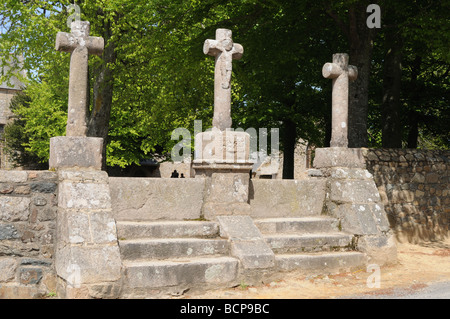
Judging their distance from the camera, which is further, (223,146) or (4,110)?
(4,110)

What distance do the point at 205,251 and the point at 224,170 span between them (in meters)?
1.30

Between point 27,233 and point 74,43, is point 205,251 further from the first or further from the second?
point 74,43

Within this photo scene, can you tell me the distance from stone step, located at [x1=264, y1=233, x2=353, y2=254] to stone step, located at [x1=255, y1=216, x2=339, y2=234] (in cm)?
16

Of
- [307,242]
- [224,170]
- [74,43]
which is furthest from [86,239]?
[307,242]

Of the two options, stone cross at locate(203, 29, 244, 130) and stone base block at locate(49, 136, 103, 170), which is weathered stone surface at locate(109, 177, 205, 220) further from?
stone cross at locate(203, 29, 244, 130)

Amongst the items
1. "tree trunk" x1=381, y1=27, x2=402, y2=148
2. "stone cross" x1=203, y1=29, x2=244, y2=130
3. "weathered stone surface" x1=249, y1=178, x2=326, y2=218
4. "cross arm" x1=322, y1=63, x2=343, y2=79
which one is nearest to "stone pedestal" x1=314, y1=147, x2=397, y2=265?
"weathered stone surface" x1=249, y1=178, x2=326, y2=218

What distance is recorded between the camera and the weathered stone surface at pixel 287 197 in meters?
7.70

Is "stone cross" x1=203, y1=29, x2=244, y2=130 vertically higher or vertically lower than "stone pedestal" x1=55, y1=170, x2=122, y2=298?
higher

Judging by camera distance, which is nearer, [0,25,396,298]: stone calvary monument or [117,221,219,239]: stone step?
[0,25,396,298]: stone calvary monument

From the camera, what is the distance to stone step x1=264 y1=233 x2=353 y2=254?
6969mm

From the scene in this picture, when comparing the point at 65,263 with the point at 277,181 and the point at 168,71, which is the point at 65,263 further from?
the point at 168,71

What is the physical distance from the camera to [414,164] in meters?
10.7

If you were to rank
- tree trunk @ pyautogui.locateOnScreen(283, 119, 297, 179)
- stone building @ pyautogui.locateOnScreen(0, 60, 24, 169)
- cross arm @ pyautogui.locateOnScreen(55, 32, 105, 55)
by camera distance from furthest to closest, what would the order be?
stone building @ pyautogui.locateOnScreen(0, 60, 24, 169), tree trunk @ pyautogui.locateOnScreen(283, 119, 297, 179), cross arm @ pyautogui.locateOnScreen(55, 32, 105, 55)

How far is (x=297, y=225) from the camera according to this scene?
751cm
